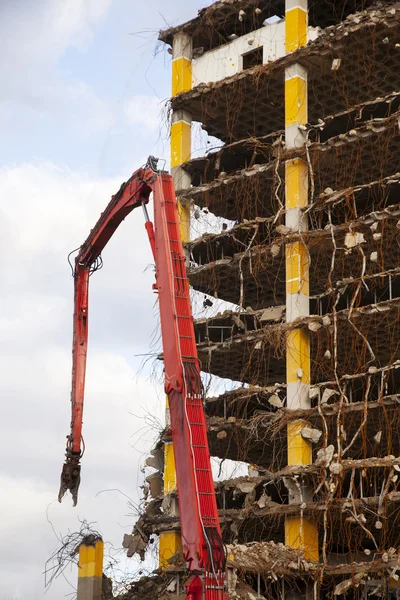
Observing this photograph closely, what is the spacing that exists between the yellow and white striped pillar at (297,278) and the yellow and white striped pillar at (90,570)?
15.4 ft

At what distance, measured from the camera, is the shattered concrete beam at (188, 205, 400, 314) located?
97.8ft

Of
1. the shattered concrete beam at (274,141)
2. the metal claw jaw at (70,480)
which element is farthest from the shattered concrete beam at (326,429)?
the shattered concrete beam at (274,141)

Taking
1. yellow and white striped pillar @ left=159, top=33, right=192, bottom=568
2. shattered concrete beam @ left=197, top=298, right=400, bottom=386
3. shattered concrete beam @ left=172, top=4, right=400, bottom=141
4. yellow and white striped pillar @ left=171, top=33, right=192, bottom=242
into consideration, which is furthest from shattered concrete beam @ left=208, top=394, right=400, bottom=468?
shattered concrete beam @ left=172, top=4, right=400, bottom=141

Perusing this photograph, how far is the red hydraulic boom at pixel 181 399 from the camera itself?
59.4 ft

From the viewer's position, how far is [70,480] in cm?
2459

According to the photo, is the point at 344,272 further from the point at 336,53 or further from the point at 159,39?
the point at 159,39

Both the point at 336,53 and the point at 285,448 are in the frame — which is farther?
the point at 285,448

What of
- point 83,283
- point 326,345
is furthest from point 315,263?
point 83,283

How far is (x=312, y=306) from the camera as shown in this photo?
106 ft

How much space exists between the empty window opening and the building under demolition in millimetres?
42

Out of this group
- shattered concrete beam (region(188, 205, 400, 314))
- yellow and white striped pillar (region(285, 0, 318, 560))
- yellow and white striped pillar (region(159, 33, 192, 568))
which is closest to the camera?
yellow and white striped pillar (region(285, 0, 318, 560))

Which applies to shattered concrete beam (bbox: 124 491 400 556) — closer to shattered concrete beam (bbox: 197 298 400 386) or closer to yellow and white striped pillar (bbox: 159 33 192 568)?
→ shattered concrete beam (bbox: 197 298 400 386)

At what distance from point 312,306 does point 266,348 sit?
5.78 feet

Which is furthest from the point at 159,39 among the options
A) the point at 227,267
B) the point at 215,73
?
the point at 227,267
